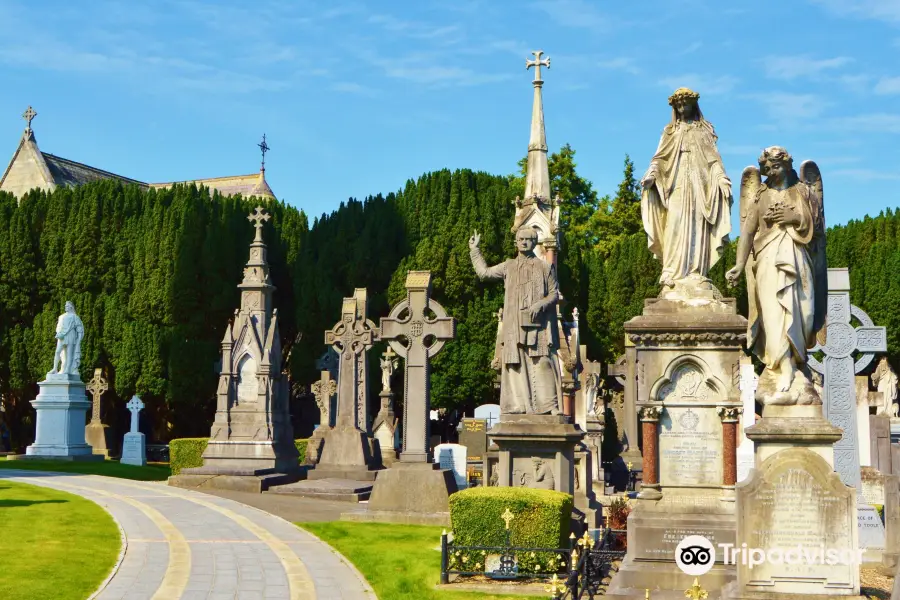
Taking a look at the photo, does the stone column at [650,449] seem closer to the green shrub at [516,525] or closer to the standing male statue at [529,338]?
the green shrub at [516,525]

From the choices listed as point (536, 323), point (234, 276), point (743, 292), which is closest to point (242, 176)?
point (234, 276)

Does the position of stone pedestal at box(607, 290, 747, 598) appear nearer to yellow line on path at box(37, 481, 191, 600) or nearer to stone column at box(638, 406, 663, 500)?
stone column at box(638, 406, 663, 500)

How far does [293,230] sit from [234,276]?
515 cm

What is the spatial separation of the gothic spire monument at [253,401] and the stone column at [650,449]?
1251 cm

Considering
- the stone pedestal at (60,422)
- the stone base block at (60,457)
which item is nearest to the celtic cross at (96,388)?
the stone pedestal at (60,422)

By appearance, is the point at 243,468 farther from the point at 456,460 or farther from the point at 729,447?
the point at 729,447

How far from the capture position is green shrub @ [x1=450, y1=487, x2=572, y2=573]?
10.2 m

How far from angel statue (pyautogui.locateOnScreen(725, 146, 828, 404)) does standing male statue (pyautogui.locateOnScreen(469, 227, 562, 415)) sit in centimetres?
491

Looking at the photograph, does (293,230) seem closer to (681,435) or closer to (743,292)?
(743,292)

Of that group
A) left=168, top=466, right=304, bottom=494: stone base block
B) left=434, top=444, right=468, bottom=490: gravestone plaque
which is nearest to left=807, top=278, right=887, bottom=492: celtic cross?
left=434, top=444, right=468, bottom=490: gravestone plaque

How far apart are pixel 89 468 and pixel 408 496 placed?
13.5m

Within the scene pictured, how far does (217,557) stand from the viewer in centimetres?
1159

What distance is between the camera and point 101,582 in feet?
33.1

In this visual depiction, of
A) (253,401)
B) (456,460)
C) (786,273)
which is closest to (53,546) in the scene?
(786,273)
